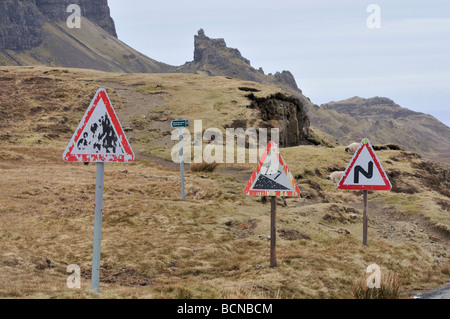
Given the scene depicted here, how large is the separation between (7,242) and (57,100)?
57.8 meters

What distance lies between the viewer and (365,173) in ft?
41.7

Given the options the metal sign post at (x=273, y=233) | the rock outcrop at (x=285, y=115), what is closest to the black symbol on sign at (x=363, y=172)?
the metal sign post at (x=273, y=233)

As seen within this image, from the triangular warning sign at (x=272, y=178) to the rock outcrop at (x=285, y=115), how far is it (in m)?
60.7

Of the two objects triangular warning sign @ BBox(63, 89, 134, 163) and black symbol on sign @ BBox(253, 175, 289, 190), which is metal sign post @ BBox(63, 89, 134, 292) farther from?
black symbol on sign @ BBox(253, 175, 289, 190)

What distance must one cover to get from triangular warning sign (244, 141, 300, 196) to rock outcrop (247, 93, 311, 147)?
60.7 m

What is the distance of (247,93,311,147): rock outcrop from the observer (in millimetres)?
77875

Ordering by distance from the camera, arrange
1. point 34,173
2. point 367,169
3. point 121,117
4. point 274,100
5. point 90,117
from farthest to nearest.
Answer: point 274,100 → point 121,117 → point 34,173 → point 367,169 → point 90,117

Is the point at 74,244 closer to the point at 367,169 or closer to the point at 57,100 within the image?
the point at 367,169

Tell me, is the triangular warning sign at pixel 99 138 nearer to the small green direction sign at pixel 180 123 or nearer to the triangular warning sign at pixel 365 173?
the triangular warning sign at pixel 365 173

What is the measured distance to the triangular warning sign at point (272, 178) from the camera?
32.5 feet

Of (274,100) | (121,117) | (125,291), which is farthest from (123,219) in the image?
(274,100)

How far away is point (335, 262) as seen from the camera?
1128 cm

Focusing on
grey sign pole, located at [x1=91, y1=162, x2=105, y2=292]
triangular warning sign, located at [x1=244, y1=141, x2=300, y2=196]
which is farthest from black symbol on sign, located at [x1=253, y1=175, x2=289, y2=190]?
grey sign pole, located at [x1=91, y1=162, x2=105, y2=292]

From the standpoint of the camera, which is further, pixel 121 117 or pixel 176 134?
pixel 121 117
